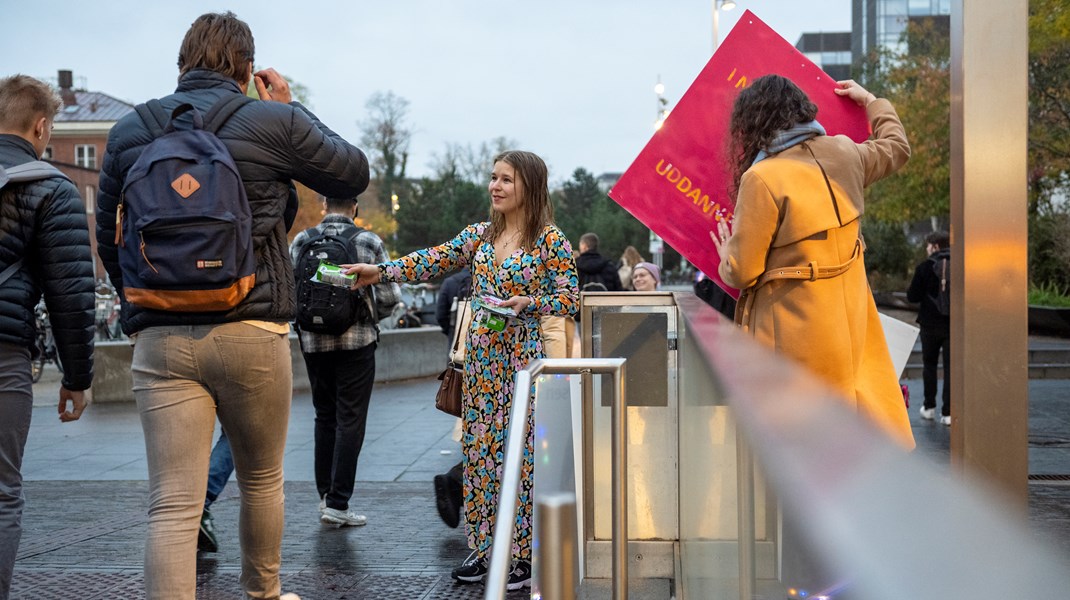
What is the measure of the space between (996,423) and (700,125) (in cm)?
181

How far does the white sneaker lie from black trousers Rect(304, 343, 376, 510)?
36 millimetres

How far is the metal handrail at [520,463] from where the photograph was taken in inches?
91.5

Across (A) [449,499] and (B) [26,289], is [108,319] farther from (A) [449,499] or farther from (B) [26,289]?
(B) [26,289]

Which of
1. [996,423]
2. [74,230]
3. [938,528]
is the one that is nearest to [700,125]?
[996,423]

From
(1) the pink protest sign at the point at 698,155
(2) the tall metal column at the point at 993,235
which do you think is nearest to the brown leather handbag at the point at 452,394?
(1) the pink protest sign at the point at 698,155

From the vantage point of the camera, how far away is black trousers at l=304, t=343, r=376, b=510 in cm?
644

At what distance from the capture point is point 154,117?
3.64 meters

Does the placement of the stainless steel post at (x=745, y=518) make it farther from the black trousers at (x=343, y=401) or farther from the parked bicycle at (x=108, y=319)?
the parked bicycle at (x=108, y=319)

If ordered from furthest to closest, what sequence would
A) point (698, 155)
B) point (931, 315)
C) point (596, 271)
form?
point (596, 271) → point (931, 315) → point (698, 155)

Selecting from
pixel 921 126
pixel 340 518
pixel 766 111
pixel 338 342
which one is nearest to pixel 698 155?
pixel 766 111

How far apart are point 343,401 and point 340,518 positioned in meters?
0.67

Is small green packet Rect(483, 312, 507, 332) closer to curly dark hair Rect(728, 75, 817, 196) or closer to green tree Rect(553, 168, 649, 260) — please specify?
curly dark hair Rect(728, 75, 817, 196)

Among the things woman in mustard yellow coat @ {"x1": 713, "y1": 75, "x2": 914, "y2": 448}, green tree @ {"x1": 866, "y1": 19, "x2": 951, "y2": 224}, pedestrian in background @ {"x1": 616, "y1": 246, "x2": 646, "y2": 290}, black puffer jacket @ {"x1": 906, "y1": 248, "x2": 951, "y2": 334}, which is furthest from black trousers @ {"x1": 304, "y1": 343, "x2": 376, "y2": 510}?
green tree @ {"x1": 866, "y1": 19, "x2": 951, "y2": 224}

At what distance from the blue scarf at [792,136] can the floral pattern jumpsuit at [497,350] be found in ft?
4.79
